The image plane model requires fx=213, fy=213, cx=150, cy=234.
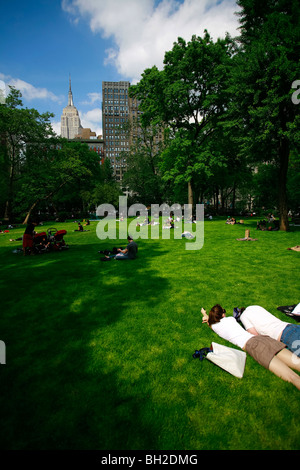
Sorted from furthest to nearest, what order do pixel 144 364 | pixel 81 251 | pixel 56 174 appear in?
pixel 56 174 → pixel 81 251 → pixel 144 364

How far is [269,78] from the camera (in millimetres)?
14867

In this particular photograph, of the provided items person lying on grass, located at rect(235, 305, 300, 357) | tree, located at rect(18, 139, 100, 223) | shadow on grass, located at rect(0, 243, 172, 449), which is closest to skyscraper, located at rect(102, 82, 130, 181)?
tree, located at rect(18, 139, 100, 223)

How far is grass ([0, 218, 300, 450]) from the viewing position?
2645 mm

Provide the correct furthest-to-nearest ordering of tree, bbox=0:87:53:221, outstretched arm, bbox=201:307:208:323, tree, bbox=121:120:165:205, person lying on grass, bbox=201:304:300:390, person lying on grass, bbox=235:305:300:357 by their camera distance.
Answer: tree, bbox=121:120:165:205 < tree, bbox=0:87:53:221 < outstretched arm, bbox=201:307:208:323 < person lying on grass, bbox=235:305:300:357 < person lying on grass, bbox=201:304:300:390

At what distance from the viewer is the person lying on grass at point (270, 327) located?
380 cm

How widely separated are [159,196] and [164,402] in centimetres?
4537

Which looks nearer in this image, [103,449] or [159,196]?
[103,449]

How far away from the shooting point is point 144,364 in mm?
3781

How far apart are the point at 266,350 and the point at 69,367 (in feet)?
11.3

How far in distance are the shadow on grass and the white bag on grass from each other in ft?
4.51

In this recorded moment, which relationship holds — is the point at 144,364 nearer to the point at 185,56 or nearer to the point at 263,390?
the point at 263,390

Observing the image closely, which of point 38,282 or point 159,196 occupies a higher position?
point 159,196

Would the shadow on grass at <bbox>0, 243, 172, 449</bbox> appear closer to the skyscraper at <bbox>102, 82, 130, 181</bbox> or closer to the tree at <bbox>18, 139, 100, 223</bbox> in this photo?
the tree at <bbox>18, 139, 100, 223</bbox>
